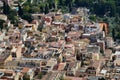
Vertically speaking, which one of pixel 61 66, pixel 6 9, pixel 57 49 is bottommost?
pixel 61 66

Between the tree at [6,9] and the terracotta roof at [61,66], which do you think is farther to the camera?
the tree at [6,9]

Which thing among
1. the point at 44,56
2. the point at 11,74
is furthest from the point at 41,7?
the point at 11,74

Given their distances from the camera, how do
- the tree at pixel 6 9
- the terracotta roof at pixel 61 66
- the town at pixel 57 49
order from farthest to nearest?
the tree at pixel 6 9 → the terracotta roof at pixel 61 66 → the town at pixel 57 49

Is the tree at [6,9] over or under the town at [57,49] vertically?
over

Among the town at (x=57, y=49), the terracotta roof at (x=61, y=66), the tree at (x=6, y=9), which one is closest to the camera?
the town at (x=57, y=49)

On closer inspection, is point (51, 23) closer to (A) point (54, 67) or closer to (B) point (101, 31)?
(B) point (101, 31)

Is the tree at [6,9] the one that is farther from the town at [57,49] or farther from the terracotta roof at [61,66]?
the terracotta roof at [61,66]

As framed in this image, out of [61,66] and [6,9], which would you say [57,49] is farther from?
[6,9]

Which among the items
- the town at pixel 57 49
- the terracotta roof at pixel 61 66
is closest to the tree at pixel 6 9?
the town at pixel 57 49

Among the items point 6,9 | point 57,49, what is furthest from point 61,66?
point 6,9
